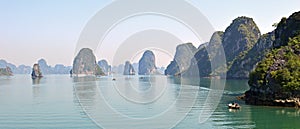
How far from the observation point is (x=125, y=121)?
118 ft

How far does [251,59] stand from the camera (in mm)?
132000

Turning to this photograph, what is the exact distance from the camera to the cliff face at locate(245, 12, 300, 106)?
4582cm

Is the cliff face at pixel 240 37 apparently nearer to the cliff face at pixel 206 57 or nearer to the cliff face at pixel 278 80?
the cliff face at pixel 206 57

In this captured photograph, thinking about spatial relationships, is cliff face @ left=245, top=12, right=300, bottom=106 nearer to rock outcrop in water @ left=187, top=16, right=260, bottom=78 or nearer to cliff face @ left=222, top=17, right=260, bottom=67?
rock outcrop in water @ left=187, top=16, right=260, bottom=78

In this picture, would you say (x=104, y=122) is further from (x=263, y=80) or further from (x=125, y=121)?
(x=263, y=80)

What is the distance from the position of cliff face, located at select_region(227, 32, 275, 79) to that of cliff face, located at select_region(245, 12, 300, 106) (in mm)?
69616

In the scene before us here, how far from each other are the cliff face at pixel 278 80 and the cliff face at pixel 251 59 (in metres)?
69.6

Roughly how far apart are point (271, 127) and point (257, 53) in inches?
3926

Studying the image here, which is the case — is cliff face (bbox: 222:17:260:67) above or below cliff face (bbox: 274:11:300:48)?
above

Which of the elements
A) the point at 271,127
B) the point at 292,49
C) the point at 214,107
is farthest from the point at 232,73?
the point at 271,127

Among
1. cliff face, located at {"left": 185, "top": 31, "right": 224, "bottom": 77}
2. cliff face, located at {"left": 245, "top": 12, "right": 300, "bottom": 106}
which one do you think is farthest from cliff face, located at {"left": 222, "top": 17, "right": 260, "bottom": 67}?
cliff face, located at {"left": 245, "top": 12, "right": 300, "bottom": 106}

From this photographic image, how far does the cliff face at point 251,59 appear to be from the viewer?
12514cm

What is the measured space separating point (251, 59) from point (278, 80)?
3427 inches

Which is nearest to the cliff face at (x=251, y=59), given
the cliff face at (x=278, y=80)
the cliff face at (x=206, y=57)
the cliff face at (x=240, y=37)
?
the cliff face at (x=240, y=37)
